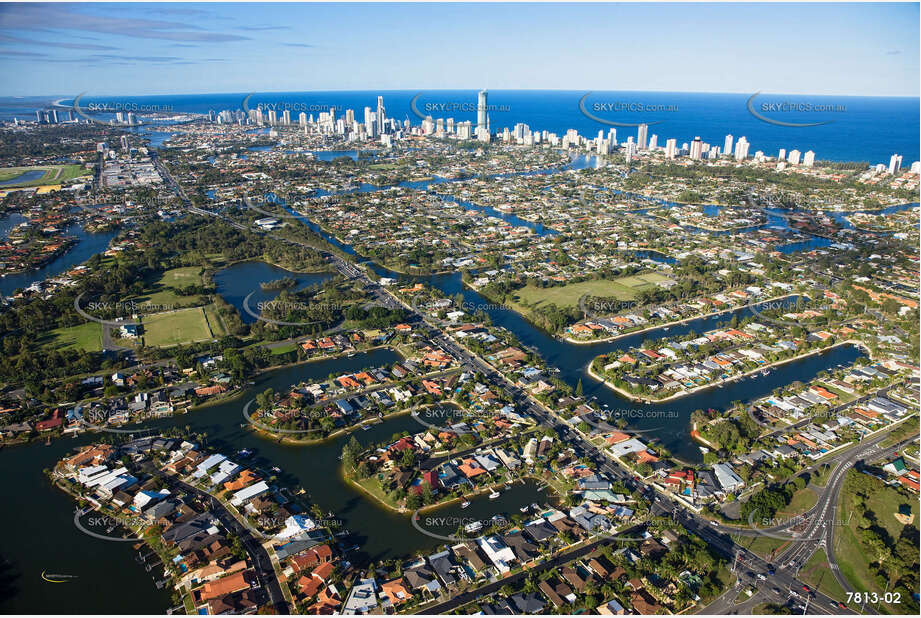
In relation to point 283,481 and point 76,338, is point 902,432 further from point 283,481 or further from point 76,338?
point 76,338

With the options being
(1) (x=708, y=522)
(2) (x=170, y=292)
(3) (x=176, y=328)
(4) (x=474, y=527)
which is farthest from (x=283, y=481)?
(2) (x=170, y=292)

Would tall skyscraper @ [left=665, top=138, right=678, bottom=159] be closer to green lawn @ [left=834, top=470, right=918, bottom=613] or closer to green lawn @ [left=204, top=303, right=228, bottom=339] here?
green lawn @ [left=204, top=303, right=228, bottom=339]

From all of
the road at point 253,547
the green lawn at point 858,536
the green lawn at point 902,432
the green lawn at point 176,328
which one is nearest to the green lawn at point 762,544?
the green lawn at point 858,536

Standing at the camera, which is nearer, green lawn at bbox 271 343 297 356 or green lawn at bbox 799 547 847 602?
green lawn at bbox 799 547 847 602

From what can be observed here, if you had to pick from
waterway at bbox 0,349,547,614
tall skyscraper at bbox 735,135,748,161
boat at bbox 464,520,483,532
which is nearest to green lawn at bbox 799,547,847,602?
waterway at bbox 0,349,547,614

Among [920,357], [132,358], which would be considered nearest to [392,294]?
[132,358]
